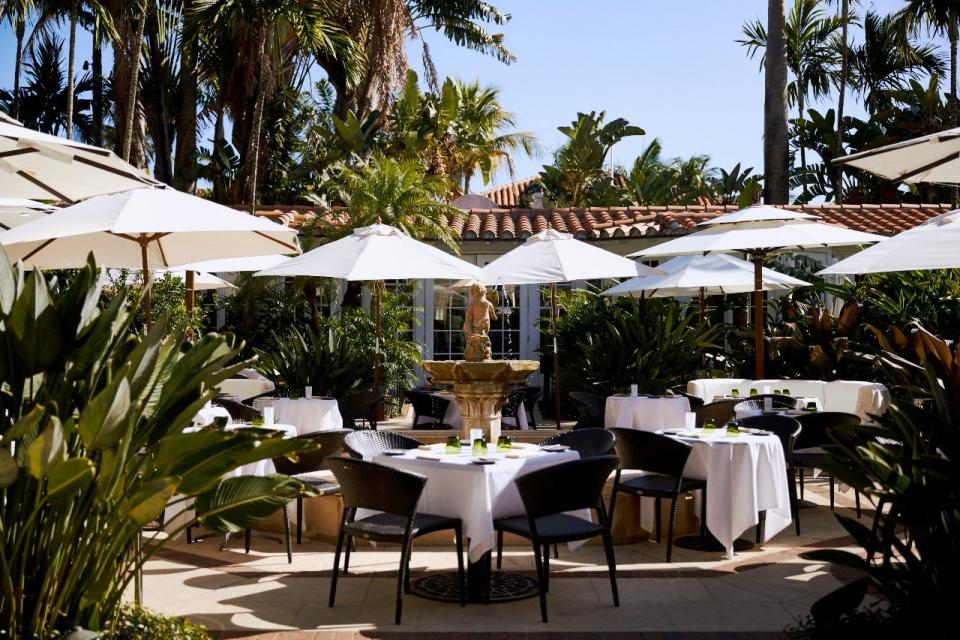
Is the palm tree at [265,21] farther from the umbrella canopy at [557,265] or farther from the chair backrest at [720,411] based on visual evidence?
the chair backrest at [720,411]

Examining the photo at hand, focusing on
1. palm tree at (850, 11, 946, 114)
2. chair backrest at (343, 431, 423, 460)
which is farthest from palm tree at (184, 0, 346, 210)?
palm tree at (850, 11, 946, 114)

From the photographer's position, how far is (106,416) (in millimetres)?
3117

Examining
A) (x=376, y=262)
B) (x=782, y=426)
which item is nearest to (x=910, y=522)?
(x=782, y=426)

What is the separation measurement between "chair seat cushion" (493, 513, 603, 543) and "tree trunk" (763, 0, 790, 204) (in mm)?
13301

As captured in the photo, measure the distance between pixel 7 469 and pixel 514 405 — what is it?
28.1ft

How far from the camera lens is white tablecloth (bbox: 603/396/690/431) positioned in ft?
32.9

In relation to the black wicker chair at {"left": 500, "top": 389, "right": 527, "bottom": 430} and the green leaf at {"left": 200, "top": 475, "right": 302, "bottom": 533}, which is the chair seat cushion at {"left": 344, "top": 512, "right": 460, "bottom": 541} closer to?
the green leaf at {"left": 200, "top": 475, "right": 302, "bottom": 533}

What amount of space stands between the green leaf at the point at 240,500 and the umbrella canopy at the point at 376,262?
553 cm

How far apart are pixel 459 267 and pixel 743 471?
358 centimetres

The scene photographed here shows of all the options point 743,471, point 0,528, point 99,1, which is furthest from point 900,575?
point 99,1

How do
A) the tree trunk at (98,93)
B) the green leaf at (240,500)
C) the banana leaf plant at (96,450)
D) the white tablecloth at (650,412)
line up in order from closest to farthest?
the banana leaf plant at (96,450) < the green leaf at (240,500) < the white tablecloth at (650,412) < the tree trunk at (98,93)

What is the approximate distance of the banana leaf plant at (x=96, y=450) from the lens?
3268 mm

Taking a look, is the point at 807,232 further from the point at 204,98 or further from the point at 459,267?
the point at 204,98

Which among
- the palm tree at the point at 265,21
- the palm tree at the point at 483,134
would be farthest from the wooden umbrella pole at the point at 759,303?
the palm tree at the point at 483,134
